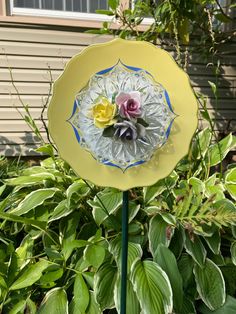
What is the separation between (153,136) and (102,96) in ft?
0.59

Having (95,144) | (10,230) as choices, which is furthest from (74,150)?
(10,230)

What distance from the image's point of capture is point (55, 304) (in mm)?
1505

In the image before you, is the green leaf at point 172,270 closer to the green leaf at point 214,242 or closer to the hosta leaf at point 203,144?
the green leaf at point 214,242

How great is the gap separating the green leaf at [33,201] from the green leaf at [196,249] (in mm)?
780

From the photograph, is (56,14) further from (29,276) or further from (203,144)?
(29,276)

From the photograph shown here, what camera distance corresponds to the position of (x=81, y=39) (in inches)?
140

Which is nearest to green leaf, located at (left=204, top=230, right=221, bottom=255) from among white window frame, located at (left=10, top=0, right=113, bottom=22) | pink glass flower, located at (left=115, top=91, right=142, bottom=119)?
pink glass flower, located at (left=115, top=91, right=142, bottom=119)

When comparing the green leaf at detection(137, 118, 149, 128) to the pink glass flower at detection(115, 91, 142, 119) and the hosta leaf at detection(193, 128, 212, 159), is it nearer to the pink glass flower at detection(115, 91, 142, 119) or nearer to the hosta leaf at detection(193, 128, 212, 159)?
the pink glass flower at detection(115, 91, 142, 119)

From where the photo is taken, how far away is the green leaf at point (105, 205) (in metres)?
1.71

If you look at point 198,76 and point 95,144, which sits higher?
point 95,144

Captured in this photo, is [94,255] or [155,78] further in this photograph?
[94,255]

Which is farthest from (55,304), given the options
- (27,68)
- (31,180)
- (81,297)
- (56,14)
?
(56,14)

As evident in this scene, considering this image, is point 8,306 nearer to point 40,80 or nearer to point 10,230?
point 10,230

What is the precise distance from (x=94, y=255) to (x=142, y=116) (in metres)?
0.75
